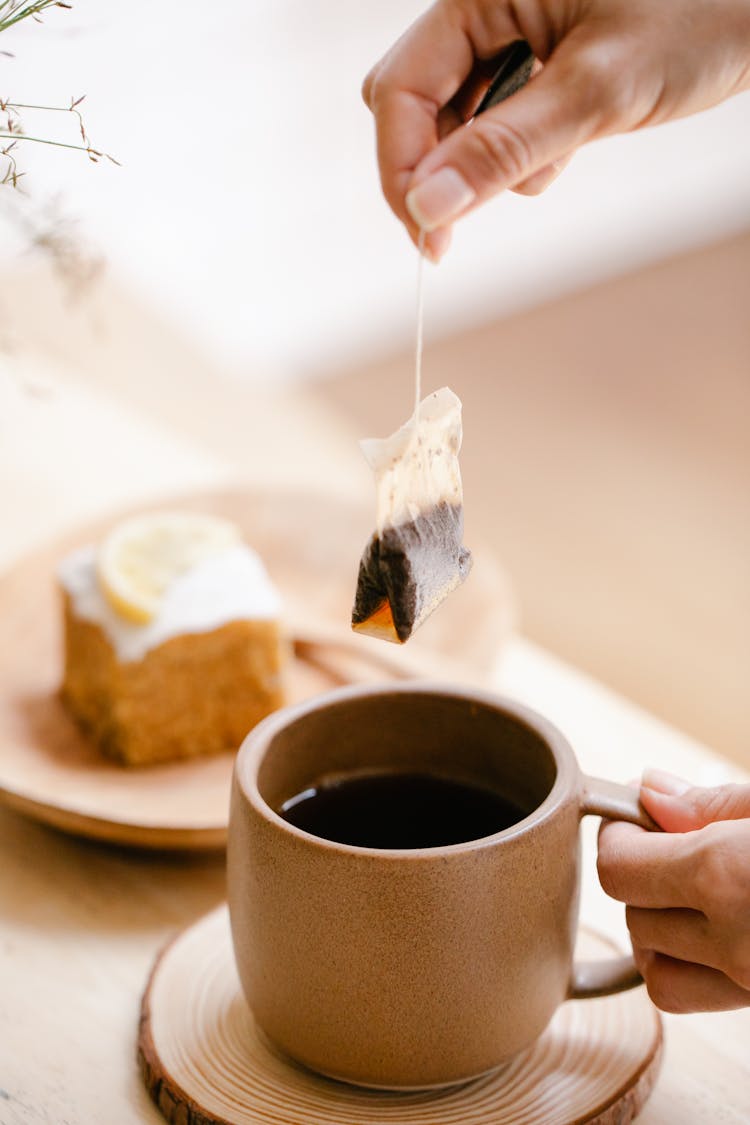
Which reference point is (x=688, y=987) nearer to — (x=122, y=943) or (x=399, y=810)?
(x=399, y=810)

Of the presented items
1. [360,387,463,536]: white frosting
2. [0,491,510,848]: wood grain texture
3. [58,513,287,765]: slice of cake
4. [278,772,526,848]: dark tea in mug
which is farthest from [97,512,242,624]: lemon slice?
[360,387,463,536]: white frosting

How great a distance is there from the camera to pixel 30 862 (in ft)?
3.42

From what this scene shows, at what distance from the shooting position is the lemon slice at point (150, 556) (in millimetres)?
1191

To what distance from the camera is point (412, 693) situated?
0.81 metres

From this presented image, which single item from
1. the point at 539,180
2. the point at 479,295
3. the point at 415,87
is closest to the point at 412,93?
the point at 415,87

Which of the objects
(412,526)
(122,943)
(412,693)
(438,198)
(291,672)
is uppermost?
(438,198)

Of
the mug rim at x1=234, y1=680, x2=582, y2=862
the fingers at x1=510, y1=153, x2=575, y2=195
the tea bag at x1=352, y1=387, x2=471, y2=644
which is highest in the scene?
the fingers at x1=510, y1=153, x2=575, y2=195

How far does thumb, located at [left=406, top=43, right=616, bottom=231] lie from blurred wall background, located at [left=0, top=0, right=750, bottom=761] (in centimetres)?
114

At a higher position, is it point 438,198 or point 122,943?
point 438,198

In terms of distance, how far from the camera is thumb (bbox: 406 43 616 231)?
2.37ft

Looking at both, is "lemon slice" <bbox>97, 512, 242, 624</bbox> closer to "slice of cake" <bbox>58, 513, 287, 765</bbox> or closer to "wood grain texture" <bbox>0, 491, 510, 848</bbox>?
"slice of cake" <bbox>58, 513, 287, 765</bbox>

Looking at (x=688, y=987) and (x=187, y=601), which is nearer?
(x=688, y=987)

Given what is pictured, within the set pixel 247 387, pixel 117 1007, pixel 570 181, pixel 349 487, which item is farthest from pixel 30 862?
pixel 570 181

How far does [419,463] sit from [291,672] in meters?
0.67
